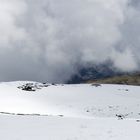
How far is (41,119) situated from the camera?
32.2 meters

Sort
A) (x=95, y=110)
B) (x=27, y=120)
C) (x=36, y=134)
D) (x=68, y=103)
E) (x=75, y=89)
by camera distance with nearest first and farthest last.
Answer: (x=36, y=134) < (x=27, y=120) < (x=95, y=110) < (x=68, y=103) < (x=75, y=89)

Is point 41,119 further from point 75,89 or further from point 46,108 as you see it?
point 75,89

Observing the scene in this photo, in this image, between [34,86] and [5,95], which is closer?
[5,95]

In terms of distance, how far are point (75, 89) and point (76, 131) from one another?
33.2m

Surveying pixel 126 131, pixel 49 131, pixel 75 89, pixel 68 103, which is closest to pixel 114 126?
pixel 126 131

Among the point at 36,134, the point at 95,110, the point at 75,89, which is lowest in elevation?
A: the point at 36,134

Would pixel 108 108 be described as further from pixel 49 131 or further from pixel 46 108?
pixel 49 131

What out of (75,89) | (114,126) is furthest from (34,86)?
(114,126)

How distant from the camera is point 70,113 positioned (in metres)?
44.2

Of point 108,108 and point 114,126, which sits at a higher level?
point 108,108

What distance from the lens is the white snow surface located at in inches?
1030

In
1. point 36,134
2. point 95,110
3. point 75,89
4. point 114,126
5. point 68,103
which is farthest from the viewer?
point 75,89

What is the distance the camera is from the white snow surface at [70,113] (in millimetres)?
26156

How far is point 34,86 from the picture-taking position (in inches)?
2420
